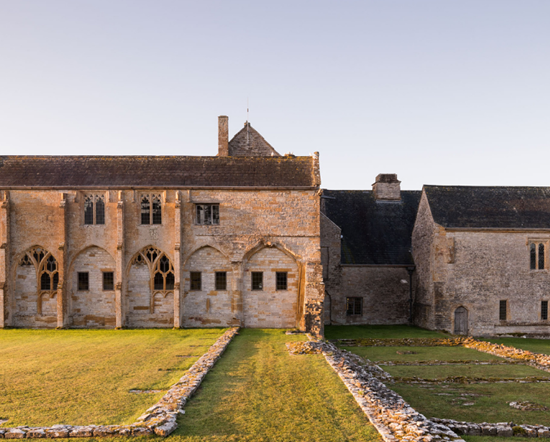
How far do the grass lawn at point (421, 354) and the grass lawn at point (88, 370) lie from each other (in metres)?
7.98

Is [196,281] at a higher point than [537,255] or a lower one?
lower

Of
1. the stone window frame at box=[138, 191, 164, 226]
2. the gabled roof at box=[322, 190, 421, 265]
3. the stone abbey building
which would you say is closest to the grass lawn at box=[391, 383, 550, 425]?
the stone abbey building

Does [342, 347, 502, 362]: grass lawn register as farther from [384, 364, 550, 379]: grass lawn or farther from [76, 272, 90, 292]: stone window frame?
[76, 272, 90, 292]: stone window frame

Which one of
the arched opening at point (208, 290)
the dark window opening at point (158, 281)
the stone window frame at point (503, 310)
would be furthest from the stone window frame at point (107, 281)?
the stone window frame at point (503, 310)

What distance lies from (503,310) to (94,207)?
93.8 ft

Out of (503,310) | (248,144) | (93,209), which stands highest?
(248,144)

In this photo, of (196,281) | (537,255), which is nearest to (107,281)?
(196,281)

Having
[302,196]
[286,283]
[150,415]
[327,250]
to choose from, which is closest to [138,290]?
[286,283]

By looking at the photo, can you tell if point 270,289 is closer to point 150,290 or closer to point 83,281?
point 150,290

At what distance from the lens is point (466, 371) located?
19.0 meters

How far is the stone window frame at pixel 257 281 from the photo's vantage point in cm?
3016

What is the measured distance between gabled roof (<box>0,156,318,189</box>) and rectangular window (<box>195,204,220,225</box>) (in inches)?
53.3

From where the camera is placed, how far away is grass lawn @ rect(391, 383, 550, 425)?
12559 mm

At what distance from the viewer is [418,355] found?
23188mm
